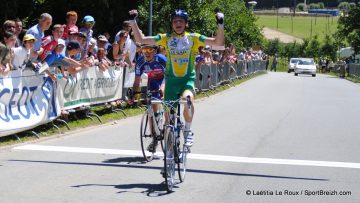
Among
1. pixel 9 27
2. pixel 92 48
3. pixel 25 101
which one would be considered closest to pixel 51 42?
pixel 9 27

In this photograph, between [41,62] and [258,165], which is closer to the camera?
[258,165]

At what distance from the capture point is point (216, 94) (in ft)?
84.1

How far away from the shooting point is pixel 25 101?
1191cm

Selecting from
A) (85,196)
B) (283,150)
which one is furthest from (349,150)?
(85,196)

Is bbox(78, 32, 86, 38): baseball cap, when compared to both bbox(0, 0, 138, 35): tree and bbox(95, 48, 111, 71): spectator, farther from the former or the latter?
bbox(0, 0, 138, 35): tree

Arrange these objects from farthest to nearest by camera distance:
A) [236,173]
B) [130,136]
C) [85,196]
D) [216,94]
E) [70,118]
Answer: [216,94] < [70,118] < [130,136] < [236,173] < [85,196]

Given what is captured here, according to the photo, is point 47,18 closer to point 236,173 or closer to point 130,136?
point 130,136

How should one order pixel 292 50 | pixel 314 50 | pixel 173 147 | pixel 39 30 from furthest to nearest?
pixel 292 50 → pixel 314 50 → pixel 39 30 → pixel 173 147

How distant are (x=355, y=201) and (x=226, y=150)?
3.82 m

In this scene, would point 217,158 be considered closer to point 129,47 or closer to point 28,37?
point 28,37

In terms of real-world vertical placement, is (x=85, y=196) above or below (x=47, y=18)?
below

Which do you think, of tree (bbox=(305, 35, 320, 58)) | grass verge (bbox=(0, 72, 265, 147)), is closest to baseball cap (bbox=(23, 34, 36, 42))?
grass verge (bbox=(0, 72, 265, 147))

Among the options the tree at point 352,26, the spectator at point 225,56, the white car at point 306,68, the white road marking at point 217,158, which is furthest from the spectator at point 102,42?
the tree at point 352,26

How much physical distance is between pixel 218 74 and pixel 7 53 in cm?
1819
